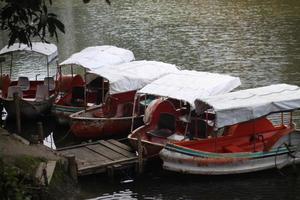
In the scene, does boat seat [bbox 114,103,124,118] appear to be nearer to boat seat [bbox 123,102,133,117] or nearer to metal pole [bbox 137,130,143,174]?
boat seat [bbox 123,102,133,117]

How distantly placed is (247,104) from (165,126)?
319cm

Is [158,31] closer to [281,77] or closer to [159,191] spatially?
[281,77]

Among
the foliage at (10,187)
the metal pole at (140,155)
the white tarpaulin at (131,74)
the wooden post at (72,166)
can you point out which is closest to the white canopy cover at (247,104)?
the metal pole at (140,155)

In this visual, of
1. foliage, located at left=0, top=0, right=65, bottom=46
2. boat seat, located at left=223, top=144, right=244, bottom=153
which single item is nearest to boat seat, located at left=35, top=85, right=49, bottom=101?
boat seat, located at left=223, top=144, right=244, bottom=153

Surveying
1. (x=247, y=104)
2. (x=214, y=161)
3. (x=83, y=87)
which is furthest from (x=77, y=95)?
(x=247, y=104)

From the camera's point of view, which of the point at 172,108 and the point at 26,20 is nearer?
the point at 26,20

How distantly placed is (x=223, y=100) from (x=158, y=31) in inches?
1081

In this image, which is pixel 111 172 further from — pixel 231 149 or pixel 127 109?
pixel 127 109

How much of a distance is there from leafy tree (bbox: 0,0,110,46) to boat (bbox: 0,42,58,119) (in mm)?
13257

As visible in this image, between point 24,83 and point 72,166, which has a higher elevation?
point 24,83

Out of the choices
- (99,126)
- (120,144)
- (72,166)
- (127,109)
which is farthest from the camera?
(127,109)

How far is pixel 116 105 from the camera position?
22.0 m

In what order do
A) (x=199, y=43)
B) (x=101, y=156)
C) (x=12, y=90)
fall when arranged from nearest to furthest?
(x=101, y=156), (x=12, y=90), (x=199, y=43)

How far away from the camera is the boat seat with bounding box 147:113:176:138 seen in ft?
61.8
